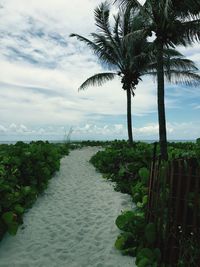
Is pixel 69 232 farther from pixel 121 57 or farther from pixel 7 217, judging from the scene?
pixel 121 57

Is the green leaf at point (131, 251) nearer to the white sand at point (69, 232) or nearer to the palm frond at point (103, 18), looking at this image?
the white sand at point (69, 232)

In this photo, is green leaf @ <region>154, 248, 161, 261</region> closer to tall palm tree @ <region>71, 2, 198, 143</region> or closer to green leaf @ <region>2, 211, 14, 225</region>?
green leaf @ <region>2, 211, 14, 225</region>

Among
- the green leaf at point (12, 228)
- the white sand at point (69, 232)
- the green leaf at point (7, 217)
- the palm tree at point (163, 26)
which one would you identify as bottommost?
the white sand at point (69, 232)

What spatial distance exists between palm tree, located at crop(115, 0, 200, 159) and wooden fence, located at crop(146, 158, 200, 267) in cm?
665

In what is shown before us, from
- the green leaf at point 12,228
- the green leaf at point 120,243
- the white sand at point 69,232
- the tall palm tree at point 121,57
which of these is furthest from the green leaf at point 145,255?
the tall palm tree at point 121,57

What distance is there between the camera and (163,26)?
1127 cm

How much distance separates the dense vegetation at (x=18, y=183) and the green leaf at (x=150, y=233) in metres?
1.93

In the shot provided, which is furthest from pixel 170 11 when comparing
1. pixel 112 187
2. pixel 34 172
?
pixel 34 172

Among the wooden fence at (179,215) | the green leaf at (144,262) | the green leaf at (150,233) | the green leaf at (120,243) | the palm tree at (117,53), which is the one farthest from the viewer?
the palm tree at (117,53)

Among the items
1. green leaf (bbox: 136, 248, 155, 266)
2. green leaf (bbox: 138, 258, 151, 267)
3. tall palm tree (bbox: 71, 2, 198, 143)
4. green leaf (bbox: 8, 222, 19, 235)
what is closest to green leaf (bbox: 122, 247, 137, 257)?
green leaf (bbox: 136, 248, 155, 266)

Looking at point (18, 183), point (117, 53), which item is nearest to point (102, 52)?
point (117, 53)

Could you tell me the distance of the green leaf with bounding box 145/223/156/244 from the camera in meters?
4.24

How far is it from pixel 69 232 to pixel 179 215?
7.86 feet

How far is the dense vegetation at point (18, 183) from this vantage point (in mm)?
4859
